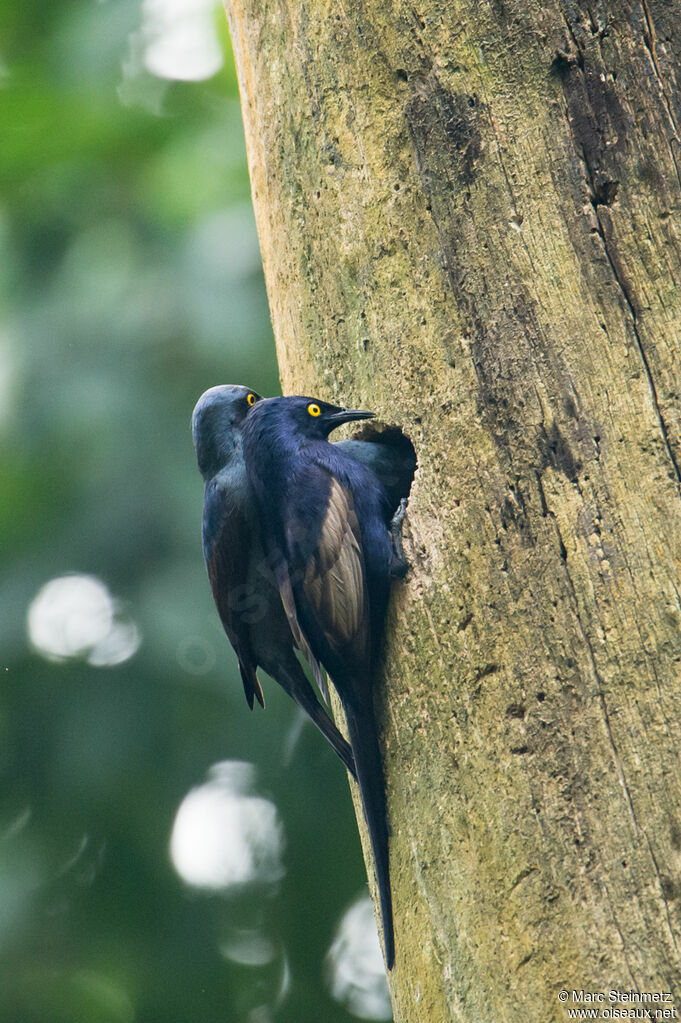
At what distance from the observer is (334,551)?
96.9 inches

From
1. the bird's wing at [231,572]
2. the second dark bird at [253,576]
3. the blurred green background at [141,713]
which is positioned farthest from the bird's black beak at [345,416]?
the blurred green background at [141,713]

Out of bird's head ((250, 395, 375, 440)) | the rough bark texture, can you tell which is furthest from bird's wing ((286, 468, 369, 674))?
bird's head ((250, 395, 375, 440))

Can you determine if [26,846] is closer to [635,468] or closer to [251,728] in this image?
[251,728]

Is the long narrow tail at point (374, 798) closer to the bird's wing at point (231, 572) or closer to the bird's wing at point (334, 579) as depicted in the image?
the bird's wing at point (334, 579)

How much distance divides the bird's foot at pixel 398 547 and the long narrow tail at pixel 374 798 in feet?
0.98

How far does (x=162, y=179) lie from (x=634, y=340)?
12.4ft

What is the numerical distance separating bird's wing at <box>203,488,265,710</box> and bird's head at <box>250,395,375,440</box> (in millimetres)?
274

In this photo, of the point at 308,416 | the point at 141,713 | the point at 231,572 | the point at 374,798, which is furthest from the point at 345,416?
the point at 141,713

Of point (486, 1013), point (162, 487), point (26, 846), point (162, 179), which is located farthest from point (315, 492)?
point (162, 179)

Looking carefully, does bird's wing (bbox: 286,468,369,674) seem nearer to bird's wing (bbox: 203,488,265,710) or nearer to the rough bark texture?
the rough bark texture

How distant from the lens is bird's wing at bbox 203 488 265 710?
2721 mm

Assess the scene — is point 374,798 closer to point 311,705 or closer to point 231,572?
point 311,705

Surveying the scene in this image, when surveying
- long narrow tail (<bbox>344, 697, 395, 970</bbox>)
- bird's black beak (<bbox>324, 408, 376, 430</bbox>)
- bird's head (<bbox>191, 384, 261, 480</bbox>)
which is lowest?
long narrow tail (<bbox>344, 697, 395, 970</bbox>)

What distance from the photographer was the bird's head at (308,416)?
2.67 m
